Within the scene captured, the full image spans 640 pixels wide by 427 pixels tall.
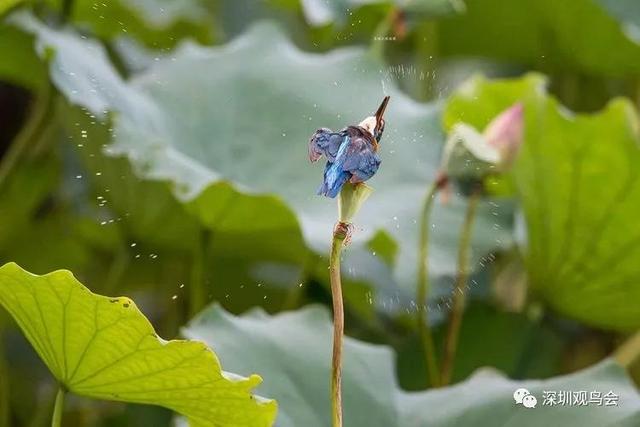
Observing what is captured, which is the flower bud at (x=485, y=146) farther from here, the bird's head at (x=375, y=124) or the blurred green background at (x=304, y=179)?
the bird's head at (x=375, y=124)

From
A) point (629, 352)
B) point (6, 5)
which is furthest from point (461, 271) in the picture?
point (6, 5)

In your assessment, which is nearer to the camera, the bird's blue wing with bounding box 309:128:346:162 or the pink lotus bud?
the bird's blue wing with bounding box 309:128:346:162

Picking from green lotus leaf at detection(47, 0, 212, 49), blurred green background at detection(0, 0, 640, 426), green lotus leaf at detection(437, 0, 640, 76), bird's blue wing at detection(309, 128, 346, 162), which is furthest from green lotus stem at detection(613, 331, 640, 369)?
bird's blue wing at detection(309, 128, 346, 162)

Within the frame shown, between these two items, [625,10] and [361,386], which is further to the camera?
[625,10]

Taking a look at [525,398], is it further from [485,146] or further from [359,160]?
[359,160]

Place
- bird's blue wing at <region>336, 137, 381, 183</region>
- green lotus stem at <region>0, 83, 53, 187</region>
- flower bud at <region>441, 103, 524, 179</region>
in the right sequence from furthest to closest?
green lotus stem at <region>0, 83, 53, 187</region> → flower bud at <region>441, 103, 524, 179</region> → bird's blue wing at <region>336, 137, 381, 183</region>

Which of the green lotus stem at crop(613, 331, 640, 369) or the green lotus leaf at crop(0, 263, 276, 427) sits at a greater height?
the green lotus leaf at crop(0, 263, 276, 427)

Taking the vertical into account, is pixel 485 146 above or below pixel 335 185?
below

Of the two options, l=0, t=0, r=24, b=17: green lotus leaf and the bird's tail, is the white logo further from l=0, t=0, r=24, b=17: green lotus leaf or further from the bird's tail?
l=0, t=0, r=24, b=17: green lotus leaf
